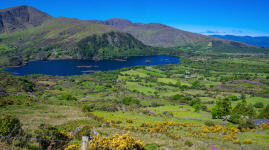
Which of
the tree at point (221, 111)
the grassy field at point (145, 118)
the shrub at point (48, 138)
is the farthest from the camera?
the tree at point (221, 111)

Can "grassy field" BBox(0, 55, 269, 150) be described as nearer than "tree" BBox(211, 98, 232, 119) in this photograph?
Yes

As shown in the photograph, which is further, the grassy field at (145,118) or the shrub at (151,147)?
the grassy field at (145,118)

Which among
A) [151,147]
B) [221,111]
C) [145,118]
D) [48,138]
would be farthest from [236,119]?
[48,138]

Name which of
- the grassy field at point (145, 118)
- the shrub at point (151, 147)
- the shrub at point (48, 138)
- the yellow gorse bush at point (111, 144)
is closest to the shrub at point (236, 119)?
the grassy field at point (145, 118)

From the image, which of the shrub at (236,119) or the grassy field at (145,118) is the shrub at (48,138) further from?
the shrub at (236,119)

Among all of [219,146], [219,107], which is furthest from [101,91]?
[219,146]

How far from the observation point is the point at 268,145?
2400 centimetres

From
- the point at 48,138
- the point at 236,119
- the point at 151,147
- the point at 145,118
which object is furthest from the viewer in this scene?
the point at 236,119

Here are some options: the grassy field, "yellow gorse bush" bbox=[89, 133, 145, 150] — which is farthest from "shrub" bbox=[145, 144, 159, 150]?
"yellow gorse bush" bbox=[89, 133, 145, 150]

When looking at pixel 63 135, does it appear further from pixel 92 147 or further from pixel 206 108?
pixel 206 108

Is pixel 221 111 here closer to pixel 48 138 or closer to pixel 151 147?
pixel 151 147

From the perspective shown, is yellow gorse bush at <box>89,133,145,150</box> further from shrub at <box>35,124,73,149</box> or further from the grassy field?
the grassy field

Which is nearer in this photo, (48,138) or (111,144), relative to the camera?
(111,144)

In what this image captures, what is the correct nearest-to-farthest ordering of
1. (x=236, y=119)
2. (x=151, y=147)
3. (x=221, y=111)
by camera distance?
1. (x=151, y=147)
2. (x=236, y=119)
3. (x=221, y=111)
